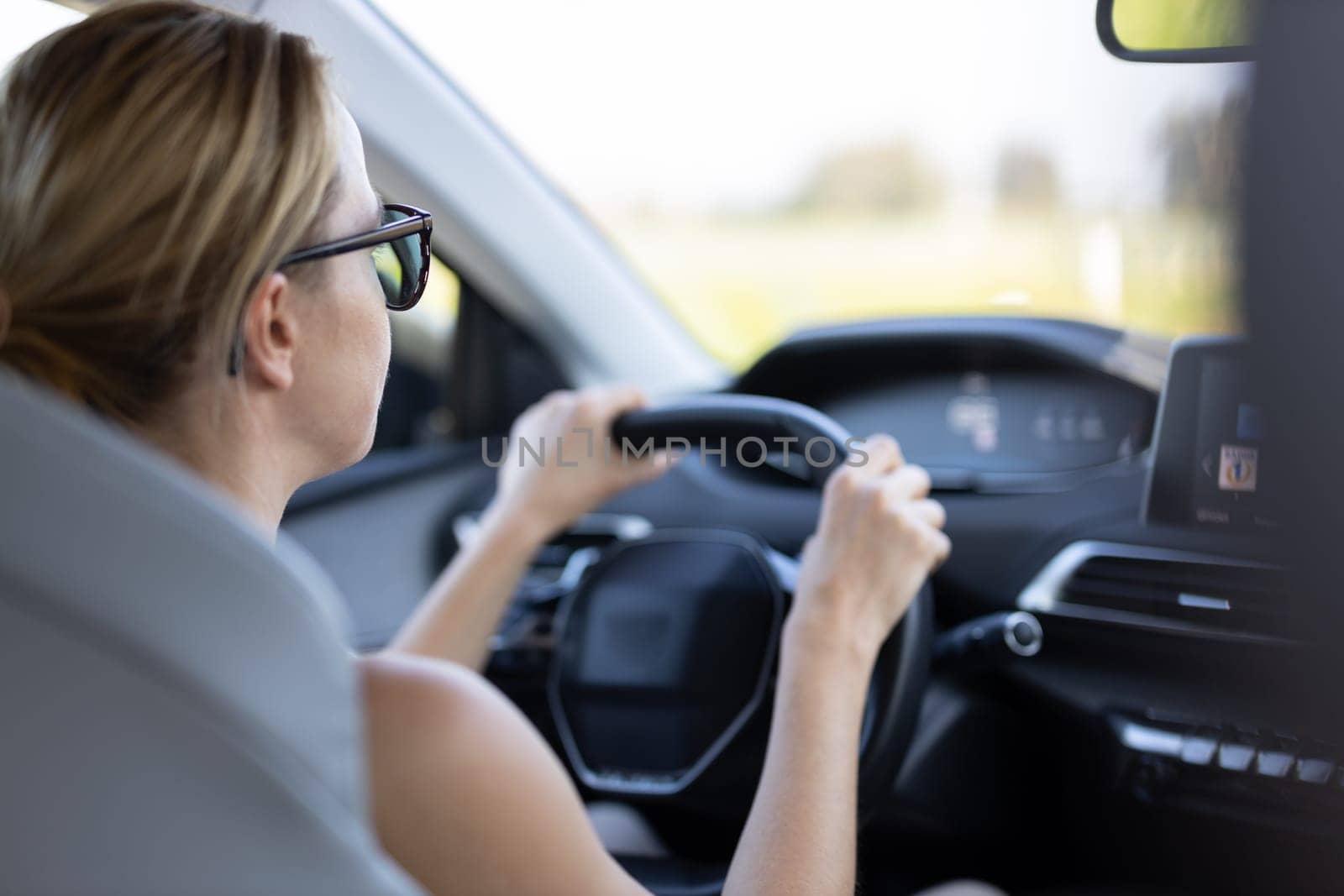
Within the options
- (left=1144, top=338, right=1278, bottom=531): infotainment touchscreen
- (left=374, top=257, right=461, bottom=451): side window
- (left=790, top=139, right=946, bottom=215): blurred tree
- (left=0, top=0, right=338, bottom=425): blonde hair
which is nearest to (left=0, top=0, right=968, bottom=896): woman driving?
→ (left=0, top=0, right=338, bottom=425): blonde hair

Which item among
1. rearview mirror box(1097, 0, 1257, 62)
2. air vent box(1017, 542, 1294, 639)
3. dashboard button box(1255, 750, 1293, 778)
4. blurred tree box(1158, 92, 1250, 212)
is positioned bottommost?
dashboard button box(1255, 750, 1293, 778)

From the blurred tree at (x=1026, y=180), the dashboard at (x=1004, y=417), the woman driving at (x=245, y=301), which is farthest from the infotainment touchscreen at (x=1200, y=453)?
the blurred tree at (x=1026, y=180)

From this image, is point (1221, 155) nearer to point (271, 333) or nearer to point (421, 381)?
point (271, 333)

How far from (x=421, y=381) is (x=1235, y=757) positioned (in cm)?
185

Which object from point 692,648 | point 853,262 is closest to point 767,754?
point 692,648

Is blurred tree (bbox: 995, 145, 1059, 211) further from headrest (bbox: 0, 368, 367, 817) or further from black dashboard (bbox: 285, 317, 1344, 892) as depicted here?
headrest (bbox: 0, 368, 367, 817)

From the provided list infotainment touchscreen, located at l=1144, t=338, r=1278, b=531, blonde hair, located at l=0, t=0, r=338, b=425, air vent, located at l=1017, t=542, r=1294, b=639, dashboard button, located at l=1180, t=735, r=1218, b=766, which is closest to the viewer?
blonde hair, located at l=0, t=0, r=338, b=425

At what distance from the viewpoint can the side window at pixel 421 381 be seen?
2.78m

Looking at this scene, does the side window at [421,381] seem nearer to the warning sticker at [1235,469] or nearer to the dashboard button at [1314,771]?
the warning sticker at [1235,469]

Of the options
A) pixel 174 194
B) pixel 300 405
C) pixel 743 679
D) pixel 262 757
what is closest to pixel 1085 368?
pixel 743 679

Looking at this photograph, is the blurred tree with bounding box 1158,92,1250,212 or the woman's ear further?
the woman's ear

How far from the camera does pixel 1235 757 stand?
5.43 feet

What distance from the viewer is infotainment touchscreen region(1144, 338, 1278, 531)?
1.43m

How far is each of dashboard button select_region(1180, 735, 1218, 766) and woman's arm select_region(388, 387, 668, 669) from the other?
83 cm
